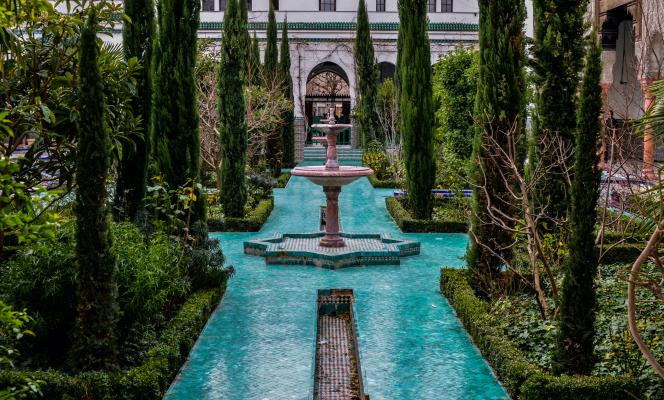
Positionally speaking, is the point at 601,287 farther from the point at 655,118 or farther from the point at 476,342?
the point at 655,118

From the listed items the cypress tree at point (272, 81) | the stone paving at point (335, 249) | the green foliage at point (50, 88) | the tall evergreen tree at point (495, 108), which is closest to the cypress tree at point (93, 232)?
the green foliage at point (50, 88)

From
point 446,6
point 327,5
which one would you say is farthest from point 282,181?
point 446,6

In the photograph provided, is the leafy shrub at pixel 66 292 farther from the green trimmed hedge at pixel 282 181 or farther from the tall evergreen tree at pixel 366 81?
the tall evergreen tree at pixel 366 81

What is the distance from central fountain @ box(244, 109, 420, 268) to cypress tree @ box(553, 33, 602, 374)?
208 inches

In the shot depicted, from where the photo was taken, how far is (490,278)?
7.96 metres

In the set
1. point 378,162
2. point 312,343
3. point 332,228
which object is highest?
point 378,162

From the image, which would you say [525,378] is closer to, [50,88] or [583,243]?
[583,243]

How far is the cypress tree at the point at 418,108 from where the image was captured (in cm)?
1358

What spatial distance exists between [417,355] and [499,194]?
96.8 inches

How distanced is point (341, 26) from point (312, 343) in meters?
26.3

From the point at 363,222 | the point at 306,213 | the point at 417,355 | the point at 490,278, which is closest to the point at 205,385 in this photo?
the point at 417,355

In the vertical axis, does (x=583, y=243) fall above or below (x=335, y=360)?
above

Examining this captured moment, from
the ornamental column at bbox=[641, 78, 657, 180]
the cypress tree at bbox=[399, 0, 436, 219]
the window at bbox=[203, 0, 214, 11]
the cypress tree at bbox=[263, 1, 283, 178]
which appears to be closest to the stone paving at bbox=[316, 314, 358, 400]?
the ornamental column at bbox=[641, 78, 657, 180]

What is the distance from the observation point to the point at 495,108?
7957mm
